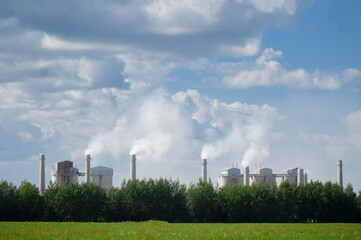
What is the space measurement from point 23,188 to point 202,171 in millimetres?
44540

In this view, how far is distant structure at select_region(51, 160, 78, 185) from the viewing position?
10438 centimetres

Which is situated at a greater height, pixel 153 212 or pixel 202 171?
pixel 202 171

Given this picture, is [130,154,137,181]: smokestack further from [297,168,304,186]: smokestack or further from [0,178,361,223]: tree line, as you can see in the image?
[297,168,304,186]: smokestack

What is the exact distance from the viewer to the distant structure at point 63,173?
104375mm

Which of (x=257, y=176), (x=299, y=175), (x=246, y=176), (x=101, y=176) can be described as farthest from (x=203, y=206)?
(x=299, y=175)

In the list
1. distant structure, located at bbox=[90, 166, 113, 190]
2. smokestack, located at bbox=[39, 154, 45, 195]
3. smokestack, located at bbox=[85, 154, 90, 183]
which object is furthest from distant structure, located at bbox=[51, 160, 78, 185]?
distant structure, located at bbox=[90, 166, 113, 190]

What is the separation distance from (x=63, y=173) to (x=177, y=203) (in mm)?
34821

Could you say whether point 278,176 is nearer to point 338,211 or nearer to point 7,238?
point 338,211

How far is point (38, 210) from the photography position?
236 ft

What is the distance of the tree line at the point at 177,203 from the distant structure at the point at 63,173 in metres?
27.7

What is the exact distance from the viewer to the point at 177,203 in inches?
3118

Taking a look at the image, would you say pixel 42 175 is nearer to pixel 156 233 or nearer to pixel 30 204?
pixel 30 204

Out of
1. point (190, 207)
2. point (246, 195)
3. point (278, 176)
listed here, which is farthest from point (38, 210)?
point (278, 176)

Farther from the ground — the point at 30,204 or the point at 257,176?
the point at 257,176
